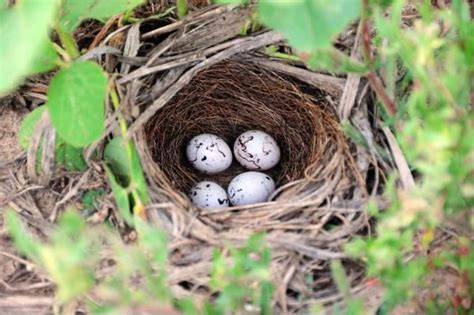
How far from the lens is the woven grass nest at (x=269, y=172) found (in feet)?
4.42

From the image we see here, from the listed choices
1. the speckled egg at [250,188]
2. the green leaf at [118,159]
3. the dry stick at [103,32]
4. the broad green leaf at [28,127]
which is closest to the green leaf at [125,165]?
the green leaf at [118,159]

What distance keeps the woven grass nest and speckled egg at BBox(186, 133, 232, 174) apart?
0.13 feet

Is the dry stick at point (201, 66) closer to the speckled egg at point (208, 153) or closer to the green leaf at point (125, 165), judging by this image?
the green leaf at point (125, 165)

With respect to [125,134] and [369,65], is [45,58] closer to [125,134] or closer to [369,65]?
[125,134]

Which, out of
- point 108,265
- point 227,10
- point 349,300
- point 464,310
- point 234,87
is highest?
point 227,10

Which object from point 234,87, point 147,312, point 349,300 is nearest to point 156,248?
point 147,312

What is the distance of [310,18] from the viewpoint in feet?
3.49

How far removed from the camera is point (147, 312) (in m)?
0.99

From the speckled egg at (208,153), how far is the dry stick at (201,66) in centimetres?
35

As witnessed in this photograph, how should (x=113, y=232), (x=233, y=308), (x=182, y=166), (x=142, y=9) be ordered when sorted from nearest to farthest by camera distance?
(x=233, y=308) < (x=113, y=232) < (x=142, y=9) < (x=182, y=166)

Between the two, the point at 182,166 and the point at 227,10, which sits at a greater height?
the point at 227,10

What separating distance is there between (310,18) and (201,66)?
54 centimetres

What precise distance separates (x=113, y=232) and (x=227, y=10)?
0.56 meters

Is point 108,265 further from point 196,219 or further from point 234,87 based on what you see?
point 234,87
